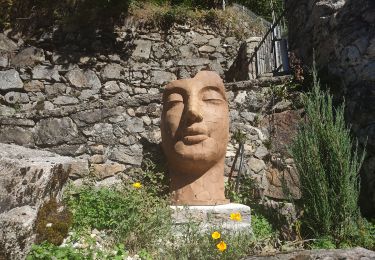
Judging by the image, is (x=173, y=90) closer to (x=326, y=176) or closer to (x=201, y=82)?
(x=201, y=82)

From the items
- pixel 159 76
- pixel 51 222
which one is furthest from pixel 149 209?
pixel 159 76

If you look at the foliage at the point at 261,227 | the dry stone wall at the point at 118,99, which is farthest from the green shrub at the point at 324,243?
the dry stone wall at the point at 118,99

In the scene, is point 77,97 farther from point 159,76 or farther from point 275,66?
point 275,66

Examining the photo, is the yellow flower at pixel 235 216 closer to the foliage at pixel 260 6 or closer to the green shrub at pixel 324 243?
the green shrub at pixel 324 243

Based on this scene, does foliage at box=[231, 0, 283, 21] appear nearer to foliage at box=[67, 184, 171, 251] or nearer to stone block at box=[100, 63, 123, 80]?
stone block at box=[100, 63, 123, 80]

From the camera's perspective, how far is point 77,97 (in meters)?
7.84

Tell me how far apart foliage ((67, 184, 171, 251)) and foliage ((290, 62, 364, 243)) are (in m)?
1.44

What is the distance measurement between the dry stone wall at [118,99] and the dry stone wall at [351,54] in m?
0.78

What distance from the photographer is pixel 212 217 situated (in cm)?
402

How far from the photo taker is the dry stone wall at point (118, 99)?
5.23 metres

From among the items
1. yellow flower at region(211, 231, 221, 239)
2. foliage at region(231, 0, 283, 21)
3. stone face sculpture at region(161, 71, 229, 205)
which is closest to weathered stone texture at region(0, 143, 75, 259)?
stone face sculpture at region(161, 71, 229, 205)

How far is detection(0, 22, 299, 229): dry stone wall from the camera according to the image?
206 inches

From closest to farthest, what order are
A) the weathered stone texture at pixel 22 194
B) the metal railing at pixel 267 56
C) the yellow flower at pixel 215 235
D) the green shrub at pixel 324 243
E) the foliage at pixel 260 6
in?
the weathered stone texture at pixel 22 194
the yellow flower at pixel 215 235
the green shrub at pixel 324 243
the metal railing at pixel 267 56
the foliage at pixel 260 6

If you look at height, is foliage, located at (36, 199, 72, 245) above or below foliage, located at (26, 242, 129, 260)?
above
